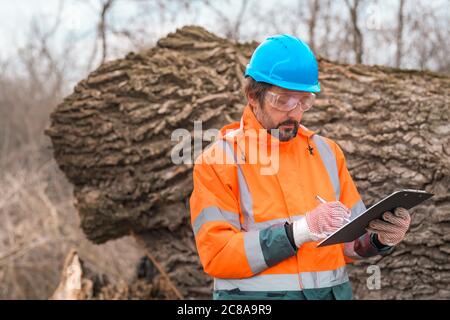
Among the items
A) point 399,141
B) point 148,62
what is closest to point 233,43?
point 148,62

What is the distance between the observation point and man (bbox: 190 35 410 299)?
2486 millimetres

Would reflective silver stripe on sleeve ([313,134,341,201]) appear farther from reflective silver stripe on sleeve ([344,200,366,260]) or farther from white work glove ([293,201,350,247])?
white work glove ([293,201,350,247])

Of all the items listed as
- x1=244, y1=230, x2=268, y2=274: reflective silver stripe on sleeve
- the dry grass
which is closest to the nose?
x1=244, y1=230, x2=268, y2=274: reflective silver stripe on sleeve

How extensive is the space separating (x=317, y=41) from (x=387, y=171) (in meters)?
5.80

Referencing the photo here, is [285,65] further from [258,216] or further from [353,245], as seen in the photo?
[353,245]

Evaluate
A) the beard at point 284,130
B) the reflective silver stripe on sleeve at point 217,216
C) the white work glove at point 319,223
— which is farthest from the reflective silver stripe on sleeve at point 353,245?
the reflective silver stripe on sleeve at point 217,216

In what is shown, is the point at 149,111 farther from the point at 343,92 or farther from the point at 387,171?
the point at 387,171

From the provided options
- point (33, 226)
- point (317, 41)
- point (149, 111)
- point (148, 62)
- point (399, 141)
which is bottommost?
point (33, 226)

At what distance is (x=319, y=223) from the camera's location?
2357mm

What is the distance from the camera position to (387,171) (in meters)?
4.12

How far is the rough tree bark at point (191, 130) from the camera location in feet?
13.3

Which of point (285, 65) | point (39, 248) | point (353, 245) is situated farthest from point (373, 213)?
point (39, 248)

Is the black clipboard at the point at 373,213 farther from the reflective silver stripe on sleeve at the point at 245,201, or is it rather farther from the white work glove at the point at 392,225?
the reflective silver stripe on sleeve at the point at 245,201
